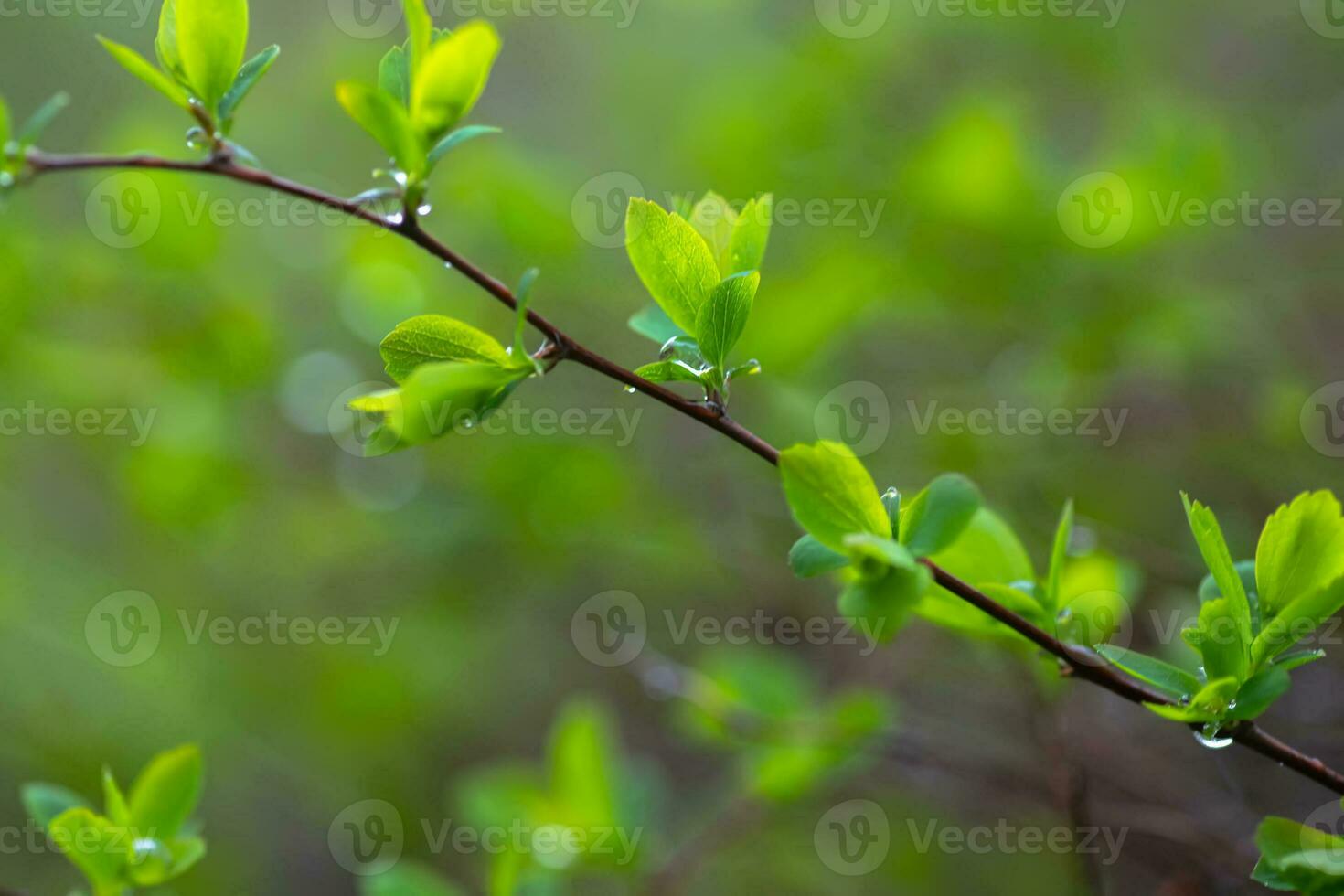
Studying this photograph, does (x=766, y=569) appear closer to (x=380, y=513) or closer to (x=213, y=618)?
(x=380, y=513)

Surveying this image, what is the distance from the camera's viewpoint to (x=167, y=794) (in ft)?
2.39

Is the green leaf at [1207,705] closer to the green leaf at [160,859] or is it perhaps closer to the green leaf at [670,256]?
the green leaf at [670,256]

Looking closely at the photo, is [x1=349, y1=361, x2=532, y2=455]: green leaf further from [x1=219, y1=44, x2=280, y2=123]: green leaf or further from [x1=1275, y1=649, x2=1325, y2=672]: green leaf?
[x1=1275, y1=649, x2=1325, y2=672]: green leaf

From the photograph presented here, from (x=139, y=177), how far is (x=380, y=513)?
0.63m

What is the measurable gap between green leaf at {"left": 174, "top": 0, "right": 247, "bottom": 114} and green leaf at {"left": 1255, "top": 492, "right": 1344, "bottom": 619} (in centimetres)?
68

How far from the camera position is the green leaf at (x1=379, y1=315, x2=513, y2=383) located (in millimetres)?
582

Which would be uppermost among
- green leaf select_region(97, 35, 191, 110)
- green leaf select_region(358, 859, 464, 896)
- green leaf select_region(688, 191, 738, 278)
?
green leaf select_region(688, 191, 738, 278)

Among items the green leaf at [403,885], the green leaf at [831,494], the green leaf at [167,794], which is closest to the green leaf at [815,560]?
the green leaf at [831,494]

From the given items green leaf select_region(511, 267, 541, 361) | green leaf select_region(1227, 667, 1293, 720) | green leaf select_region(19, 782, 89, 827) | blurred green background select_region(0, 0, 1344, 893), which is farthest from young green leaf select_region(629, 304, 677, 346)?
blurred green background select_region(0, 0, 1344, 893)

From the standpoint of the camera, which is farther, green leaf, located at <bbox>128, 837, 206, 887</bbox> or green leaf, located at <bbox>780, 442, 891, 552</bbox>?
green leaf, located at <bbox>128, 837, 206, 887</bbox>

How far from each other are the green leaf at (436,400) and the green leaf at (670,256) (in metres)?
0.10

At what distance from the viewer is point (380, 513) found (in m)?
1.72

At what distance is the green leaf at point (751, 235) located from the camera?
0.63 meters

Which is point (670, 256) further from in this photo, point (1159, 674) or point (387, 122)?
point (1159, 674)
